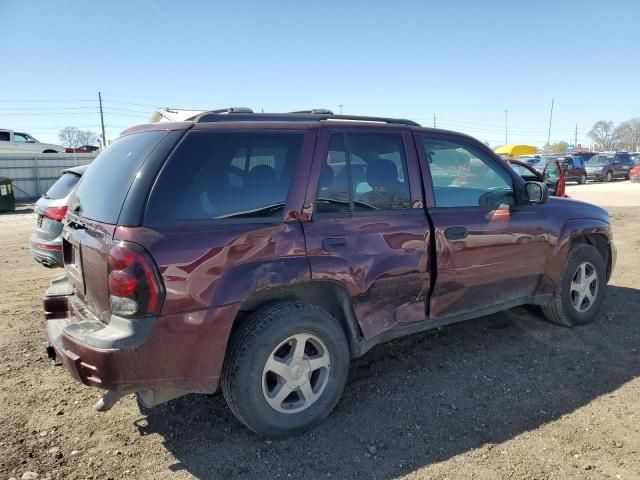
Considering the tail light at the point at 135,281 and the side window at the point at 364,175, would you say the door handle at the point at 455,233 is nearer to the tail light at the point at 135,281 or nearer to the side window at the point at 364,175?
the side window at the point at 364,175

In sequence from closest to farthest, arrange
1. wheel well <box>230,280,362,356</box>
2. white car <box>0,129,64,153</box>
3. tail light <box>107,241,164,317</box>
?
1. tail light <box>107,241,164,317</box>
2. wheel well <box>230,280,362,356</box>
3. white car <box>0,129,64,153</box>

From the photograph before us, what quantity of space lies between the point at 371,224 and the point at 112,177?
164 cm

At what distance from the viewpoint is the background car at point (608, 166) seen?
97.0 ft

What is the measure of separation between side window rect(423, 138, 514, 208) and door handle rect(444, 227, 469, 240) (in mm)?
203

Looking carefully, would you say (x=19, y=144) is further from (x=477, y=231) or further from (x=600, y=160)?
(x=600, y=160)

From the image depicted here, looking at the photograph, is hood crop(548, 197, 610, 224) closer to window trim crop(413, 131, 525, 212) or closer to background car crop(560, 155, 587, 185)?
window trim crop(413, 131, 525, 212)

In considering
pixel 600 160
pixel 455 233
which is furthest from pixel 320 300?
pixel 600 160

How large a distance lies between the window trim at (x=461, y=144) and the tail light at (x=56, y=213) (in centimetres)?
459

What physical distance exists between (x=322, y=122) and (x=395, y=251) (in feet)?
3.27

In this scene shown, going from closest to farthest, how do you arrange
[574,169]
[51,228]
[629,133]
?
[51,228] < [574,169] < [629,133]

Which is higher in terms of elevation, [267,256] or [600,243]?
[267,256]

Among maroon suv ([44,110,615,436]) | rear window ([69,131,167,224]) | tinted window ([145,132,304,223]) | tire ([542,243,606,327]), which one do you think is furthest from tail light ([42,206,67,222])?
tire ([542,243,606,327])

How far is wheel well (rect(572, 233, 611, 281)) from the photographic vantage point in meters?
4.71

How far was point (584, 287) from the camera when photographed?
4613mm
